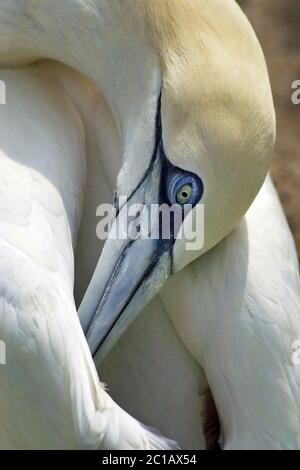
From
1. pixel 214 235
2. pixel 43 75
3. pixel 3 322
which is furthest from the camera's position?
pixel 43 75

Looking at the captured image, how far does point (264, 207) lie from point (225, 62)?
1.82ft

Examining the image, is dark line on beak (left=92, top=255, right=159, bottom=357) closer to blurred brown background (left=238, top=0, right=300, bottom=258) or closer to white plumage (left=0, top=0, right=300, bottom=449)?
white plumage (left=0, top=0, right=300, bottom=449)

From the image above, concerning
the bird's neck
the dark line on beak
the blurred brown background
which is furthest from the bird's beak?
the blurred brown background

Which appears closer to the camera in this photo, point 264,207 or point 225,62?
point 225,62

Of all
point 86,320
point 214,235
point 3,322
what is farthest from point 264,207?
point 3,322

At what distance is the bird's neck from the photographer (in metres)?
3.59

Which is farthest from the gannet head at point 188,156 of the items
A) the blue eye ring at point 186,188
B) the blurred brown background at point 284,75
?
the blurred brown background at point 284,75

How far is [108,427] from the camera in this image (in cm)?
337

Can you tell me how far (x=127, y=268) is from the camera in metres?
3.58

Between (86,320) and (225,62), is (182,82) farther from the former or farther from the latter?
(86,320)

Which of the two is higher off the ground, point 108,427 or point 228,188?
point 228,188

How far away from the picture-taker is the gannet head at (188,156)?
350 cm

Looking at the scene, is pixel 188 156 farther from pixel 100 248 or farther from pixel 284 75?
pixel 284 75

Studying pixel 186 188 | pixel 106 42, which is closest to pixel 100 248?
pixel 186 188
